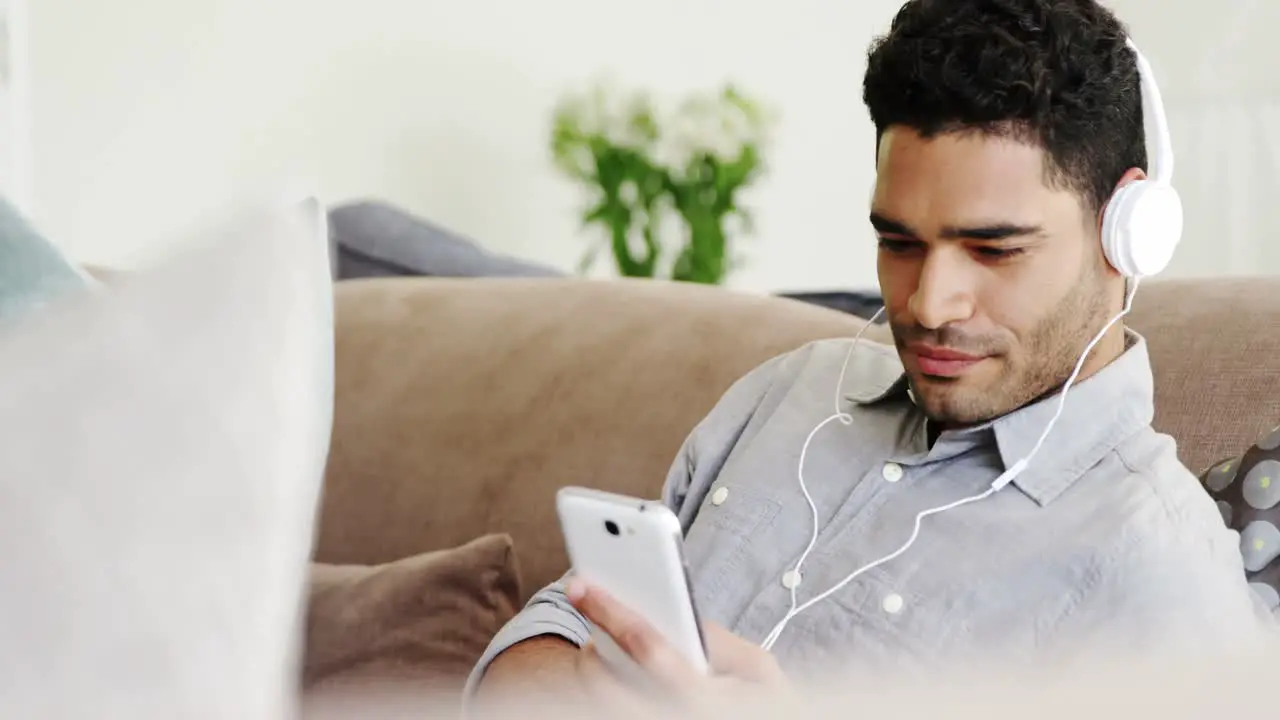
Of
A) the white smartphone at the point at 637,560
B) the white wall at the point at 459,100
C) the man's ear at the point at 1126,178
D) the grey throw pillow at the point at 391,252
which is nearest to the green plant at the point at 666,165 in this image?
the white wall at the point at 459,100

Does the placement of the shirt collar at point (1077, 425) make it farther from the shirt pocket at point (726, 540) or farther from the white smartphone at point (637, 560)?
the white smartphone at point (637, 560)

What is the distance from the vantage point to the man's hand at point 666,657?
780 millimetres

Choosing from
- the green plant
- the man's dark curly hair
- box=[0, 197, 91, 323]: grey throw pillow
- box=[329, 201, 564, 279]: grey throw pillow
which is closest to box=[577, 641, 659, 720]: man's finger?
the man's dark curly hair

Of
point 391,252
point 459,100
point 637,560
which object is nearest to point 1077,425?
point 637,560

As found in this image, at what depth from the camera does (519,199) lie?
10.7ft

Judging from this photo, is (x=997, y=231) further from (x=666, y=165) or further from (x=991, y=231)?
(x=666, y=165)

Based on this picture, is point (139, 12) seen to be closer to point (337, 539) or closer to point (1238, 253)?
point (337, 539)

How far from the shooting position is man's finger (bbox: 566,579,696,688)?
2.56ft

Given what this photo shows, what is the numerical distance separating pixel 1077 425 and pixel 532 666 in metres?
0.45

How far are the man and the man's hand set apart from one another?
14 cm

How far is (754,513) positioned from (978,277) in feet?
0.87

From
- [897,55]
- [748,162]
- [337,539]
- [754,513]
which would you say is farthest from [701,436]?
[748,162]

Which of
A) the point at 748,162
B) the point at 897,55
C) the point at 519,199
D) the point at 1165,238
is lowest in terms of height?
the point at 519,199

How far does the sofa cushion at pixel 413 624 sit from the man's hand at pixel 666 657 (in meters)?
0.35
